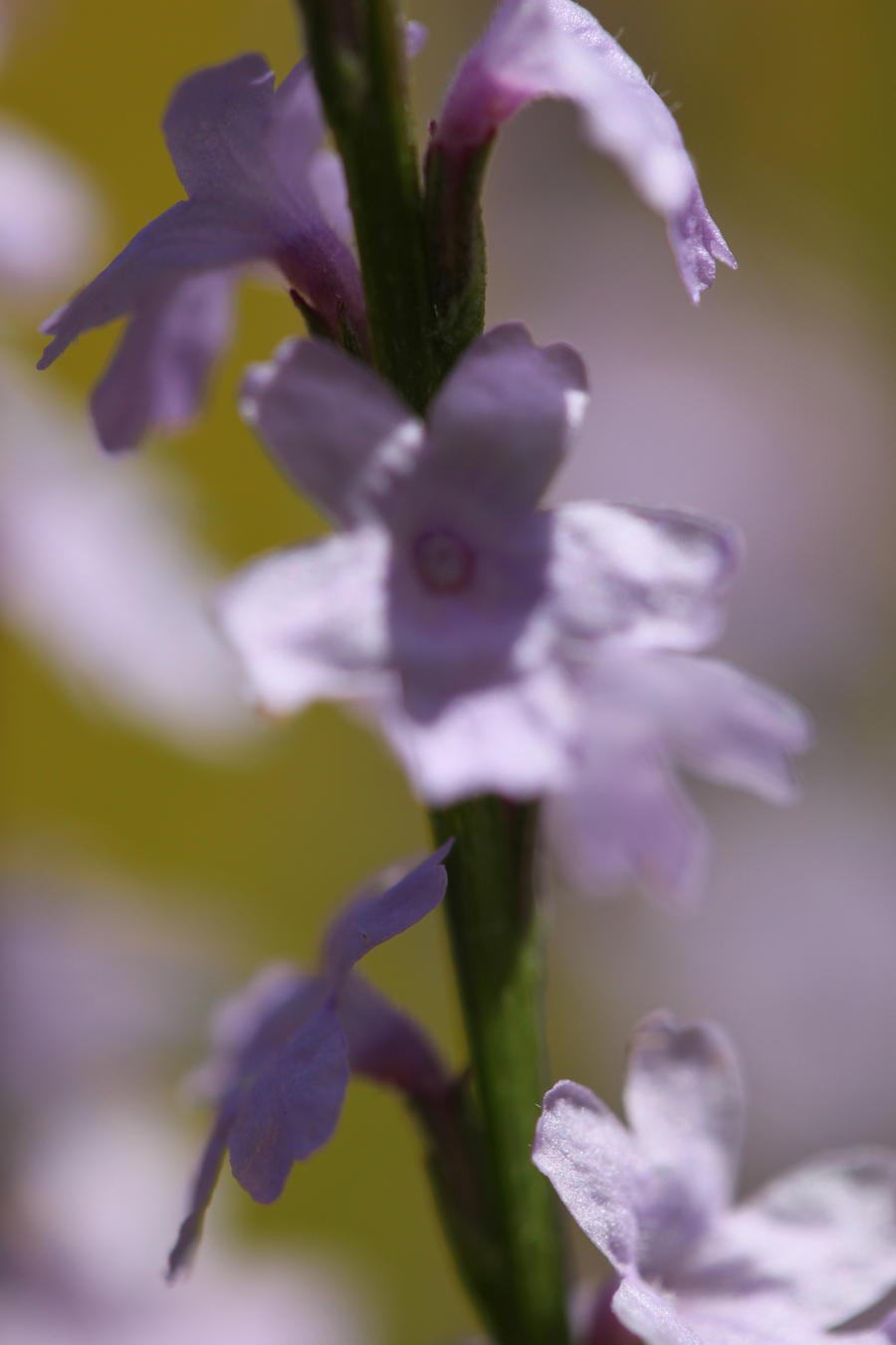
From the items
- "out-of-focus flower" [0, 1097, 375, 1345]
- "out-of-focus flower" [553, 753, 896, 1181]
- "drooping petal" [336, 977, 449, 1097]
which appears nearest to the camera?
"drooping petal" [336, 977, 449, 1097]

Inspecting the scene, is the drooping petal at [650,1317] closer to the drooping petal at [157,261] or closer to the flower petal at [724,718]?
the flower petal at [724,718]

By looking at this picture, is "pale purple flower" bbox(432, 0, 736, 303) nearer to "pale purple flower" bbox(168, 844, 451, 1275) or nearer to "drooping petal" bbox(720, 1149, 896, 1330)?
"pale purple flower" bbox(168, 844, 451, 1275)

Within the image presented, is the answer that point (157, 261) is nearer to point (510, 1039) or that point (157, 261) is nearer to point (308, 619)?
point (308, 619)

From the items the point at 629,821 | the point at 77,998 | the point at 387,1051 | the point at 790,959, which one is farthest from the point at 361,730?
the point at 387,1051

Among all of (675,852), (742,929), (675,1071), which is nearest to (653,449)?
(742,929)

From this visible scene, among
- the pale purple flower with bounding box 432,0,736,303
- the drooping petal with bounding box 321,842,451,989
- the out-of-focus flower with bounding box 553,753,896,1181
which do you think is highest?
the pale purple flower with bounding box 432,0,736,303

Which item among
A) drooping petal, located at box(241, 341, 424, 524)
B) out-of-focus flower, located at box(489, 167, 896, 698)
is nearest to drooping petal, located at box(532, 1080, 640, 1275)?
drooping petal, located at box(241, 341, 424, 524)

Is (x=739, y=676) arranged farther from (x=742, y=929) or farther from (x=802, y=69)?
(x=802, y=69)
